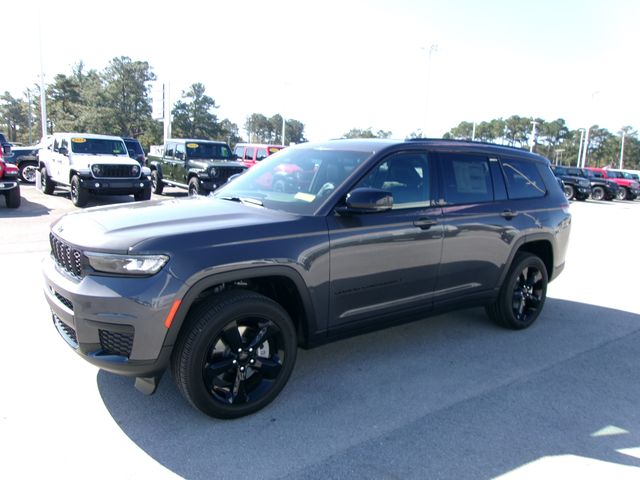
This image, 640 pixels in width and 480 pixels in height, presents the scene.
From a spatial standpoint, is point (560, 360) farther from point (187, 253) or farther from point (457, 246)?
point (187, 253)

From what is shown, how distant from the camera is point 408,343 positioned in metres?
4.61

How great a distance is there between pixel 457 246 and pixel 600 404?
1.58 m

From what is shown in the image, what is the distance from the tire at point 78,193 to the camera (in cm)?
1266

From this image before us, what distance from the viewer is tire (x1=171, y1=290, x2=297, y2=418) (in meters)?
2.91

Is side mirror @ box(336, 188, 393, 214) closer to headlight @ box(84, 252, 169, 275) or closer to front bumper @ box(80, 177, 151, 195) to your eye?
headlight @ box(84, 252, 169, 275)

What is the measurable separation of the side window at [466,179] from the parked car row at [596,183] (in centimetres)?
2215

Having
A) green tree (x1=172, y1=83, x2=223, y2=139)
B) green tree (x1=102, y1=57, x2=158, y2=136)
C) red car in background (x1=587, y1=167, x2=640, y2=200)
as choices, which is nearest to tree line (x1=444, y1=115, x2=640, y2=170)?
green tree (x1=172, y1=83, x2=223, y2=139)

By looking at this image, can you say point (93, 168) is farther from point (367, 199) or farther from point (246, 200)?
point (367, 199)

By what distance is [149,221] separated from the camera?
3174mm

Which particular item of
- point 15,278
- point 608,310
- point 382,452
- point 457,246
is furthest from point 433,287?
point 15,278

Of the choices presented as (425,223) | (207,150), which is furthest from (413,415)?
(207,150)

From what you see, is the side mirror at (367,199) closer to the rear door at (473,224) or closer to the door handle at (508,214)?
the rear door at (473,224)

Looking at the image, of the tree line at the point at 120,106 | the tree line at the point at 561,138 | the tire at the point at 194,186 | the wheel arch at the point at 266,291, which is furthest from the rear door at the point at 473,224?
the tree line at the point at 561,138

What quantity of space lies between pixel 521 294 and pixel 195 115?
66945 millimetres
